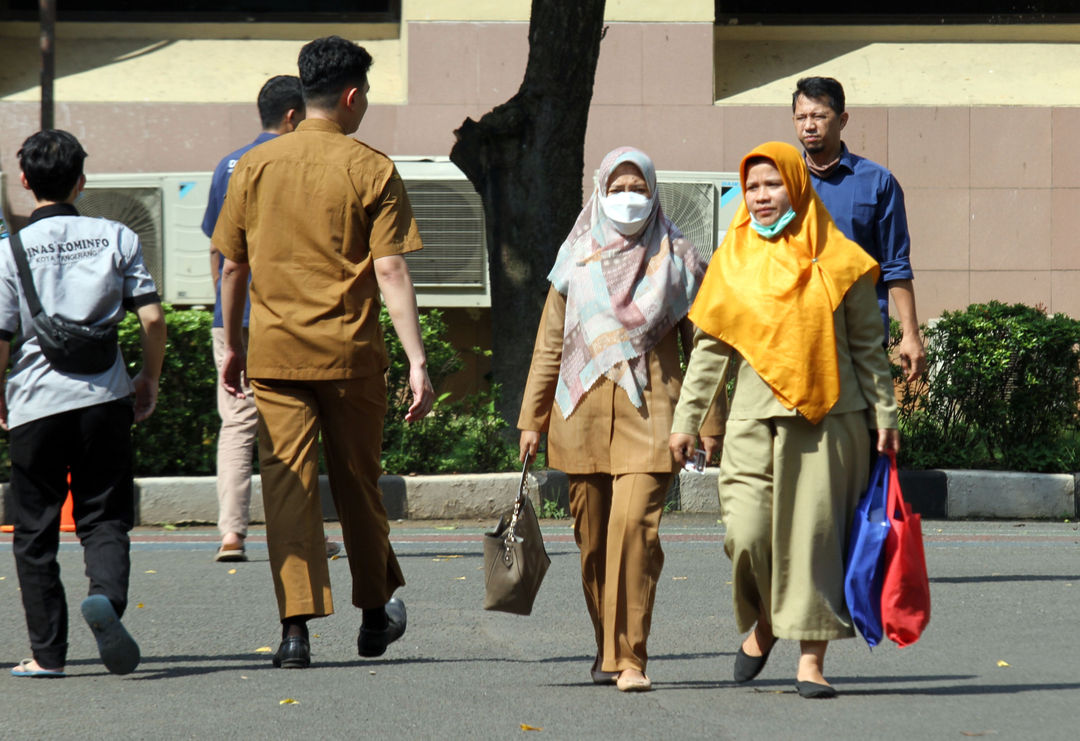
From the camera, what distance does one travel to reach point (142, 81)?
47.8 ft

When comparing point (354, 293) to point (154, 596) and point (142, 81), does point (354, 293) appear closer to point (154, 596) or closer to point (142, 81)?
point (154, 596)

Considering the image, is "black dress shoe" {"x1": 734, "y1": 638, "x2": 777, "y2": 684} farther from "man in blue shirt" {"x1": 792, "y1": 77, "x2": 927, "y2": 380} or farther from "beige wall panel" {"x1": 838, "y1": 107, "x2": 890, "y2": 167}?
"beige wall panel" {"x1": 838, "y1": 107, "x2": 890, "y2": 167}

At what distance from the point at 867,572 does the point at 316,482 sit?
180cm

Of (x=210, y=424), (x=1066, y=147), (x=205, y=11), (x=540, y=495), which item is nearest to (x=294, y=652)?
(x=540, y=495)

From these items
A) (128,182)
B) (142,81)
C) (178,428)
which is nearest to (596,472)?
(178,428)

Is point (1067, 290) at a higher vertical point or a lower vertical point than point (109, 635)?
higher

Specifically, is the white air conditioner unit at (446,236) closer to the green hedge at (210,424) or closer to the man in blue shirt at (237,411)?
the green hedge at (210,424)

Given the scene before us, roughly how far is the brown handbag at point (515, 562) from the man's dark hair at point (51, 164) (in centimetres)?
176

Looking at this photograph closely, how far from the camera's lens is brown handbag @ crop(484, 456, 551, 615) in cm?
500

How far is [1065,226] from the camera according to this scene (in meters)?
14.8

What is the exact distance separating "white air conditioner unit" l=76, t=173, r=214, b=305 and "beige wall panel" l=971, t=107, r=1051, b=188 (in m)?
7.02

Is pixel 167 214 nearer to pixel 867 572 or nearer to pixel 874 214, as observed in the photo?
pixel 874 214

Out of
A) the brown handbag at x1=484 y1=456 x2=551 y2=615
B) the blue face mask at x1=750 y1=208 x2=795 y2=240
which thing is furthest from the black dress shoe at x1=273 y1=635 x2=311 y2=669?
the blue face mask at x1=750 y1=208 x2=795 y2=240

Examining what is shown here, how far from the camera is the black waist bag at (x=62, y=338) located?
5.02 metres
